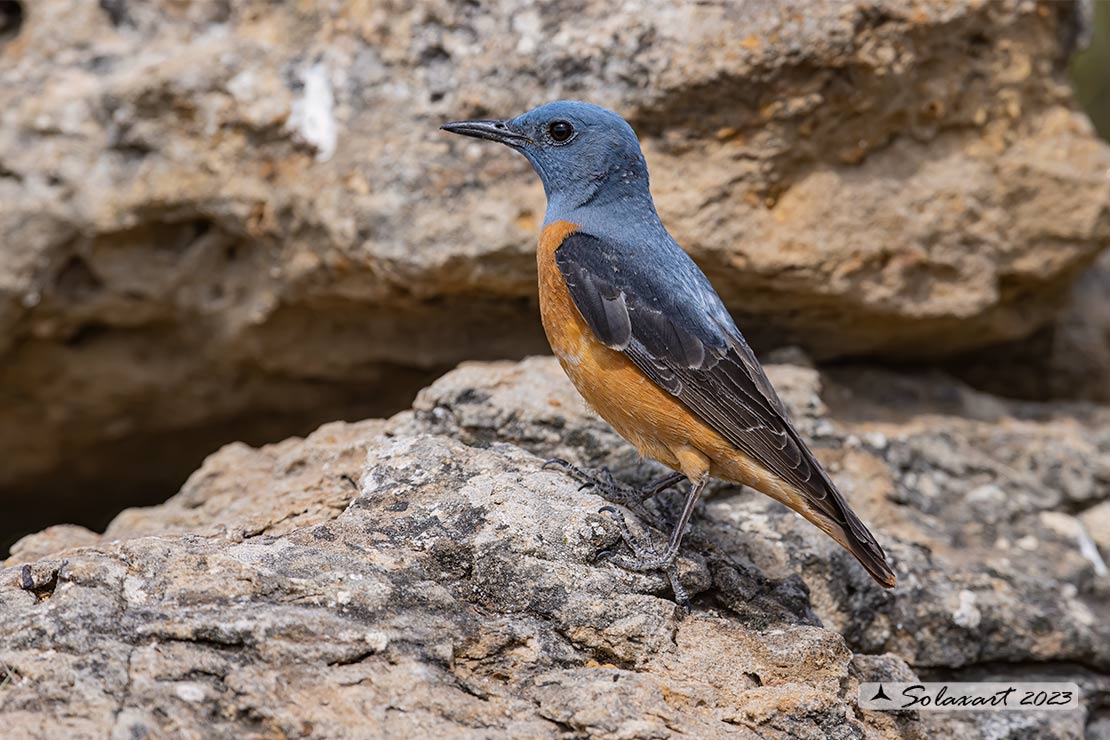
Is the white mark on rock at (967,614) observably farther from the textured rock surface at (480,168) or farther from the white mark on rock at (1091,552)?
the textured rock surface at (480,168)

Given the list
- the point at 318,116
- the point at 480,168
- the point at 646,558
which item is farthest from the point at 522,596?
the point at 318,116

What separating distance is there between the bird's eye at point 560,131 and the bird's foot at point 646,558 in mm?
1742

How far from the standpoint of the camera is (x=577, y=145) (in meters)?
5.14

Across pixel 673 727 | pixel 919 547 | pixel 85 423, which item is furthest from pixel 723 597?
pixel 85 423

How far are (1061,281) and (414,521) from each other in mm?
4376

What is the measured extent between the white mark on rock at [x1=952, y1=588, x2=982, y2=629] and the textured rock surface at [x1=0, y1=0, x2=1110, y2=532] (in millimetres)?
1733

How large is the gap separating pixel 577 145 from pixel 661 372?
117cm

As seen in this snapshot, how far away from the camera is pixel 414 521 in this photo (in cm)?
430

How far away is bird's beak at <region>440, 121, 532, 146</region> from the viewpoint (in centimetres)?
516

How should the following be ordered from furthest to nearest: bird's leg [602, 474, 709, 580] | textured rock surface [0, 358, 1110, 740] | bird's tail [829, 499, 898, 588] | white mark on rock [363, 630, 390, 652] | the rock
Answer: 1. the rock
2. bird's tail [829, 499, 898, 588]
3. bird's leg [602, 474, 709, 580]
4. white mark on rock [363, 630, 390, 652]
5. textured rock surface [0, 358, 1110, 740]

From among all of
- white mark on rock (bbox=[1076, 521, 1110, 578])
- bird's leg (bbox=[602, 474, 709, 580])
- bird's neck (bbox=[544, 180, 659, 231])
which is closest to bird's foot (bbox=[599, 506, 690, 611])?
bird's leg (bbox=[602, 474, 709, 580])

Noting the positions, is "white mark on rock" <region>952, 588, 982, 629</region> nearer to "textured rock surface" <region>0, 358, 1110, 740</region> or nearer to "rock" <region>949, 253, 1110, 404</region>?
"textured rock surface" <region>0, 358, 1110, 740</region>

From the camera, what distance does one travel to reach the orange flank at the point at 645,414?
4586 mm

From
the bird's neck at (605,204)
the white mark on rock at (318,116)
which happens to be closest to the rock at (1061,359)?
A: the bird's neck at (605,204)
